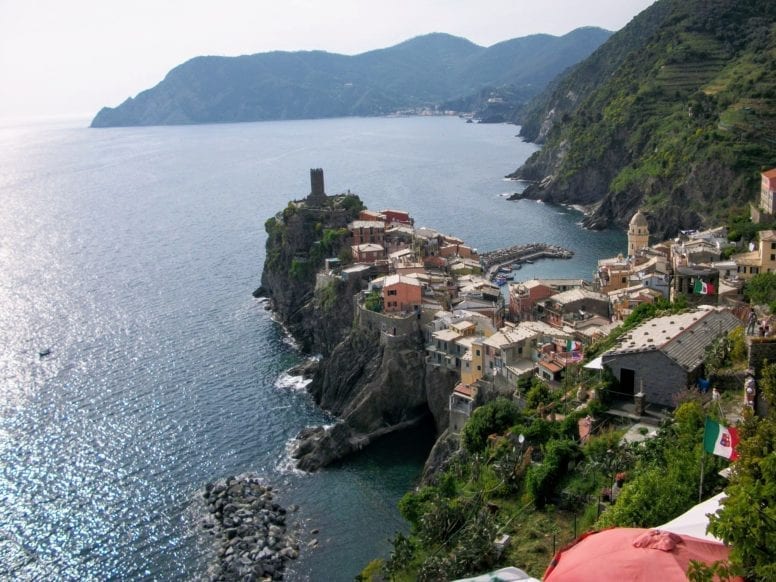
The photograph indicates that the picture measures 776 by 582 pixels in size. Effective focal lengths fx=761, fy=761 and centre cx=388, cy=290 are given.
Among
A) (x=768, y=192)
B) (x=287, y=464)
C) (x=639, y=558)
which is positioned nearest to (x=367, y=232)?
(x=287, y=464)

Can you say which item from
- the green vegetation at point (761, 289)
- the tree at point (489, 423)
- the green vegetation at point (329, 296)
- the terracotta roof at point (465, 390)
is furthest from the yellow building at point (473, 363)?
the green vegetation at point (329, 296)

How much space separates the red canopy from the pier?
80563mm

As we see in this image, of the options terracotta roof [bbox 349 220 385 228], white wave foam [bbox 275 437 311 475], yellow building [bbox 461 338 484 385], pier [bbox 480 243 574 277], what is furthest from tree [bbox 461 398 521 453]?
pier [bbox 480 243 574 277]

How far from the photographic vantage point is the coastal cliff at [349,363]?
5519 centimetres

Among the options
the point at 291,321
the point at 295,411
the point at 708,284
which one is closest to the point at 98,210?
the point at 291,321

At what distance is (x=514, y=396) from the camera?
149ft

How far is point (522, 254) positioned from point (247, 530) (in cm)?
6790

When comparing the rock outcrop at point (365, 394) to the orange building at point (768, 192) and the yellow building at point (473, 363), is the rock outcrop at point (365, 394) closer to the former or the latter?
the yellow building at point (473, 363)

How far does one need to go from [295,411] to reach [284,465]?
903cm

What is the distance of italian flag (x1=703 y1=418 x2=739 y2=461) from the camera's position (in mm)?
20609

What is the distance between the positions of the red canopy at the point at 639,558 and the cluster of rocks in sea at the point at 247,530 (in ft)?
87.7

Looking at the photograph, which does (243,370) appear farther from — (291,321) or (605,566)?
(605,566)

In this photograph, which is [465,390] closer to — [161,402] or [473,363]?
[473,363]

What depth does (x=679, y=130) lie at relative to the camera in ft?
396
